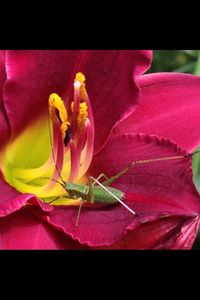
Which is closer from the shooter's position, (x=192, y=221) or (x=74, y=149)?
(x=192, y=221)

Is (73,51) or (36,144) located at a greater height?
(73,51)

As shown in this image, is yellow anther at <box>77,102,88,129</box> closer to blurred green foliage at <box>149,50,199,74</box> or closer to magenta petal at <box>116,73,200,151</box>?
magenta petal at <box>116,73,200,151</box>

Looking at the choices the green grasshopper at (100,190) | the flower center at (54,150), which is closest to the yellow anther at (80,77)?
the flower center at (54,150)

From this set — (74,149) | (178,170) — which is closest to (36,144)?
(74,149)

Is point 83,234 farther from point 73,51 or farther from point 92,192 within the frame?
point 73,51

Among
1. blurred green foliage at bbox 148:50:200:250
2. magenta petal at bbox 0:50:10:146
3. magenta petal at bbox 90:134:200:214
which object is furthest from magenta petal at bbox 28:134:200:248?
blurred green foliage at bbox 148:50:200:250
